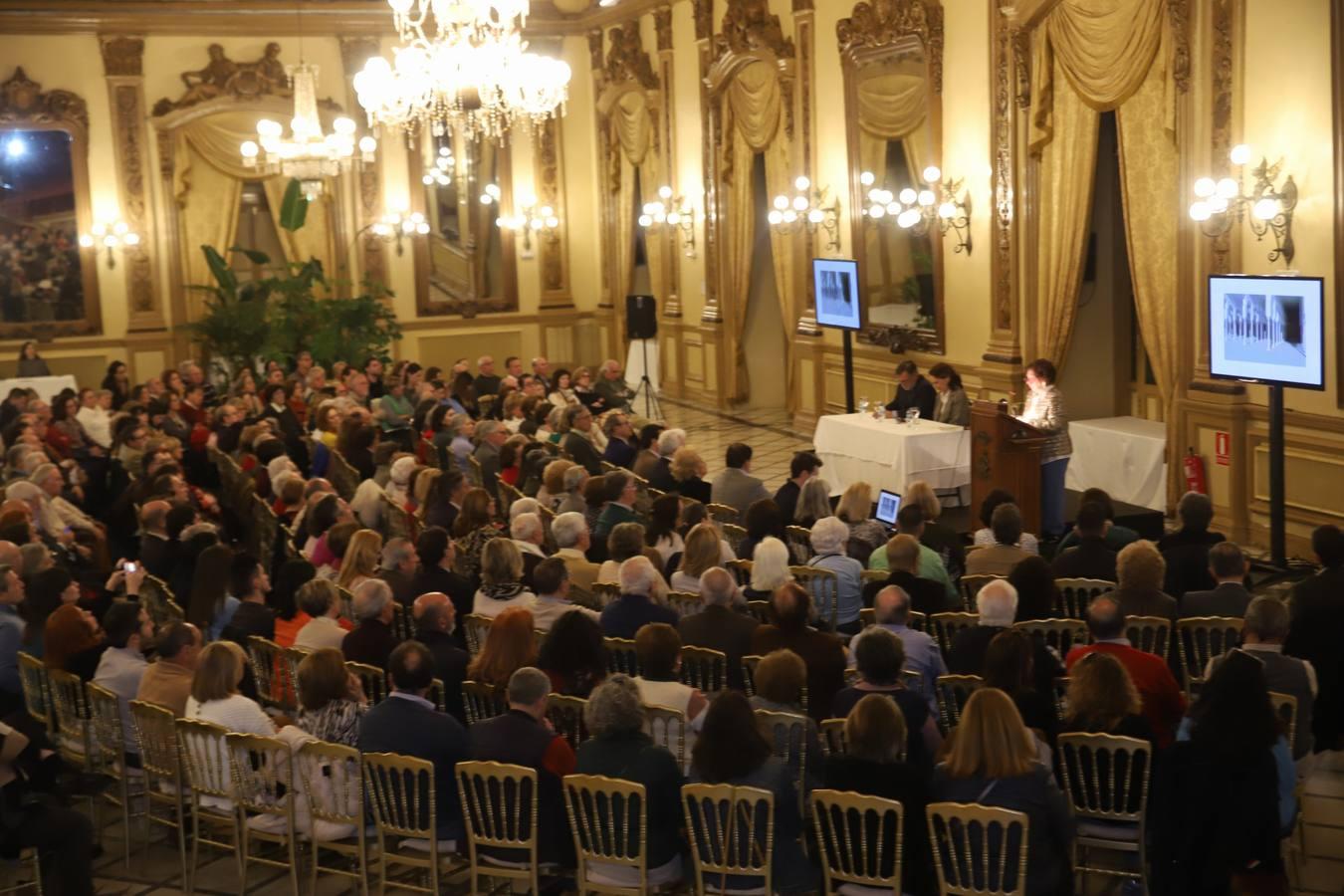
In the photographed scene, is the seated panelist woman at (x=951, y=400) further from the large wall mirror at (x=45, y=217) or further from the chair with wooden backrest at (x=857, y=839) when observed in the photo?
the large wall mirror at (x=45, y=217)

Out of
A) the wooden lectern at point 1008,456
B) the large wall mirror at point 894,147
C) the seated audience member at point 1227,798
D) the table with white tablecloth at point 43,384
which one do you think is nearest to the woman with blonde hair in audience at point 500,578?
the seated audience member at point 1227,798

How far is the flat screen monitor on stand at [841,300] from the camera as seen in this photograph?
44.0 feet

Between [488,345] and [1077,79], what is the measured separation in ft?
38.8

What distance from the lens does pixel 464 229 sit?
21.2m

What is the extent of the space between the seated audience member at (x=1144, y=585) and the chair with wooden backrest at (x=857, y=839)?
7.07 ft

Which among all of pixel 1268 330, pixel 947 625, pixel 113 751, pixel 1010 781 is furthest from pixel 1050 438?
pixel 113 751

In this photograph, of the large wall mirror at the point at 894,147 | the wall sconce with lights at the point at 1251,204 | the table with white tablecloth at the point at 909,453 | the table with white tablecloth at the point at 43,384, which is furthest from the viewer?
the table with white tablecloth at the point at 43,384

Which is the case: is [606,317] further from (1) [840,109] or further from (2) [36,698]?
(2) [36,698]

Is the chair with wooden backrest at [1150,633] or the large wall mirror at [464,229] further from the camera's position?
the large wall mirror at [464,229]

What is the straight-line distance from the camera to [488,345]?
70.2 feet

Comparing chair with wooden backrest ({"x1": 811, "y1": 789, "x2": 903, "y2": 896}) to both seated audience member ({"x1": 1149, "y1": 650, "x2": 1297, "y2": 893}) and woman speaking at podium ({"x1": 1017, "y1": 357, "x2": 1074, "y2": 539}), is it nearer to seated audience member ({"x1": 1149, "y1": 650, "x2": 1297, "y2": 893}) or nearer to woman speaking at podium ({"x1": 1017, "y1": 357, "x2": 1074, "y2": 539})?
seated audience member ({"x1": 1149, "y1": 650, "x2": 1297, "y2": 893})

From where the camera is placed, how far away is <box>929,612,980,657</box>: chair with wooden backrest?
6.11 metres

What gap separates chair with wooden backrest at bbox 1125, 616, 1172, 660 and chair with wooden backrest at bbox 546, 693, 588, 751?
2.23 metres

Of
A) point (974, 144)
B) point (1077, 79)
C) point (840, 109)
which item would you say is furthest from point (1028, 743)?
point (840, 109)
